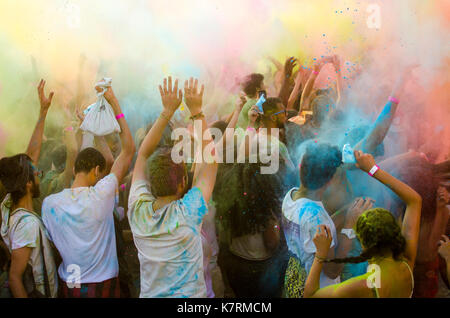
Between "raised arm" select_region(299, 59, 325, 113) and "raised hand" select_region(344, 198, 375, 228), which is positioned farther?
"raised arm" select_region(299, 59, 325, 113)

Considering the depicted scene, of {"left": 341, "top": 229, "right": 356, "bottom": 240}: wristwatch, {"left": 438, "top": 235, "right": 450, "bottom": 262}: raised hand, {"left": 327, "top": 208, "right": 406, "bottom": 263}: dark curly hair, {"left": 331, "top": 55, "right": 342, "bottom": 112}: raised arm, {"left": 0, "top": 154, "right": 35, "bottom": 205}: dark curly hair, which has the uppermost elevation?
{"left": 331, "top": 55, "right": 342, "bottom": 112}: raised arm

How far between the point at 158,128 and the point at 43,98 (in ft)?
3.47

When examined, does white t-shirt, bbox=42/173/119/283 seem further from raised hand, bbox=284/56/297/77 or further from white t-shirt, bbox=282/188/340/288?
raised hand, bbox=284/56/297/77

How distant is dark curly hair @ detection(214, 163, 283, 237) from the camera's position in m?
3.30

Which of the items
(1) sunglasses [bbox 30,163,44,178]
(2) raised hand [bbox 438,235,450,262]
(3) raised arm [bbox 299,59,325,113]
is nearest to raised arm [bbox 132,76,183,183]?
(1) sunglasses [bbox 30,163,44,178]

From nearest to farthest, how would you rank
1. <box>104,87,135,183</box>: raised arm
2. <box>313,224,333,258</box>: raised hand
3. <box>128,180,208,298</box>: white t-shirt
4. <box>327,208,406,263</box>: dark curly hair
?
1. <box>327,208,406,263</box>: dark curly hair
2. <box>313,224,333,258</box>: raised hand
3. <box>128,180,208,298</box>: white t-shirt
4. <box>104,87,135,183</box>: raised arm

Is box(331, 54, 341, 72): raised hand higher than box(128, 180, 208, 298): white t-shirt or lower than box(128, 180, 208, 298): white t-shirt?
higher

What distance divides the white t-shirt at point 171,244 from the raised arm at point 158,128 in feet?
0.68

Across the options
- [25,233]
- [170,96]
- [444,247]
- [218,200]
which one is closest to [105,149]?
[170,96]

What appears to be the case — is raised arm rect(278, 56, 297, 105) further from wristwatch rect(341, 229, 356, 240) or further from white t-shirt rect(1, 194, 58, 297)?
white t-shirt rect(1, 194, 58, 297)

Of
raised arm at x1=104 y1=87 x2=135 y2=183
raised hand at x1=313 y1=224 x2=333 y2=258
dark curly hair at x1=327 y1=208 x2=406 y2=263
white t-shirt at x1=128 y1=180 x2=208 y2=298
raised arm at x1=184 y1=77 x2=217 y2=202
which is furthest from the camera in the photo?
raised arm at x1=104 y1=87 x2=135 y2=183

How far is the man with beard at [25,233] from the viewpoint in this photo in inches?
129

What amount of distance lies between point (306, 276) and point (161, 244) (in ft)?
3.87

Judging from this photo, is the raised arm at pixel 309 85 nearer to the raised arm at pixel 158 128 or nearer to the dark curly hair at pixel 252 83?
the dark curly hair at pixel 252 83
